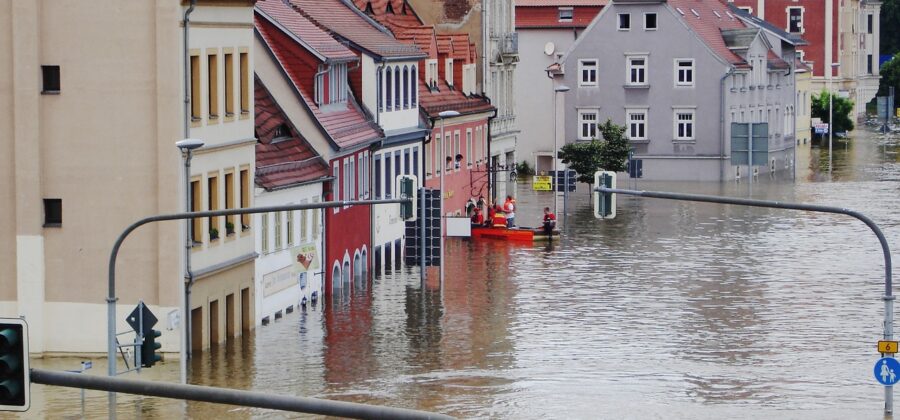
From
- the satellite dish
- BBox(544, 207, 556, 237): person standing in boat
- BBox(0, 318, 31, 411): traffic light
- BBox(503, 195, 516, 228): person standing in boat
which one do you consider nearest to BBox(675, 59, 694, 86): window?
the satellite dish

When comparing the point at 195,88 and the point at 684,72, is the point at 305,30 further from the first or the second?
the point at 684,72

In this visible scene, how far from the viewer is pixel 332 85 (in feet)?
184

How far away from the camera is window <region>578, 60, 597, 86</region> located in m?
98.3

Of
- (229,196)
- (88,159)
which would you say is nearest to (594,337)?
(229,196)

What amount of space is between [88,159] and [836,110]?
352ft

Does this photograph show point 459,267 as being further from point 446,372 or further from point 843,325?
point 446,372

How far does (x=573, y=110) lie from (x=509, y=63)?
13.2 meters

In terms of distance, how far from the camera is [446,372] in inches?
1576

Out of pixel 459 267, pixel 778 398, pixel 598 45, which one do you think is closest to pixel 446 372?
pixel 778 398

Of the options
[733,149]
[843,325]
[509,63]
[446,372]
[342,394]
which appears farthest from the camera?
[509,63]

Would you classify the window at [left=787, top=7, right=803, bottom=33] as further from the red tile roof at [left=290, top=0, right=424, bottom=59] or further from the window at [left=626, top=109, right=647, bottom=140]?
the red tile roof at [left=290, top=0, right=424, bottom=59]

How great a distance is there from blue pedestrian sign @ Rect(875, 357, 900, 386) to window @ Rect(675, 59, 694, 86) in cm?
6506

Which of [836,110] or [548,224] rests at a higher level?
[836,110]

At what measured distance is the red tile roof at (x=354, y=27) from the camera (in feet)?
198
